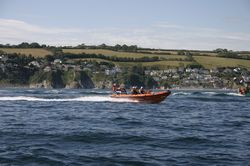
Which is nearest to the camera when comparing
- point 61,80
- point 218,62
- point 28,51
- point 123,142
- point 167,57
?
point 123,142

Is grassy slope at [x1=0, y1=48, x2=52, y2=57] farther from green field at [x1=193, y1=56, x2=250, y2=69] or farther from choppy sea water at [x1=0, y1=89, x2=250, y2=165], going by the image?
choppy sea water at [x1=0, y1=89, x2=250, y2=165]

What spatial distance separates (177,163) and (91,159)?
345cm

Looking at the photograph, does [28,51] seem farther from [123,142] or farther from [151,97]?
[123,142]

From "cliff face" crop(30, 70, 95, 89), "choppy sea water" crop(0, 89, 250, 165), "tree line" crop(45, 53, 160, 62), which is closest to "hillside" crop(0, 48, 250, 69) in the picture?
"tree line" crop(45, 53, 160, 62)

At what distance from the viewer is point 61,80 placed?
169 meters

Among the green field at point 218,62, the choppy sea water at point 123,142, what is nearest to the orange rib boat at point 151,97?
the choppy sea water at point 123,142

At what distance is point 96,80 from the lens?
573ft

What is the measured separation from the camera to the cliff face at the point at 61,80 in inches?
6471

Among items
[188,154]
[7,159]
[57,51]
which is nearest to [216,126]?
[188,154]

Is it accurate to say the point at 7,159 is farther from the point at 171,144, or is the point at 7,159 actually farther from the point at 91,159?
the point at 171,144

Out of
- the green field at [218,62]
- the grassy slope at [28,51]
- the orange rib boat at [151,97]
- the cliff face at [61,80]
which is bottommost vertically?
the cliff face at [61,80]

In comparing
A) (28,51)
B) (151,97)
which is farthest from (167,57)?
(151,97)

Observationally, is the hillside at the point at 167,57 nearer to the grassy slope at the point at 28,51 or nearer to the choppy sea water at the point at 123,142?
the grassy slope at the point at 28,51

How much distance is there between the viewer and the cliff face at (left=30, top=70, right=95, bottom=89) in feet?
539
